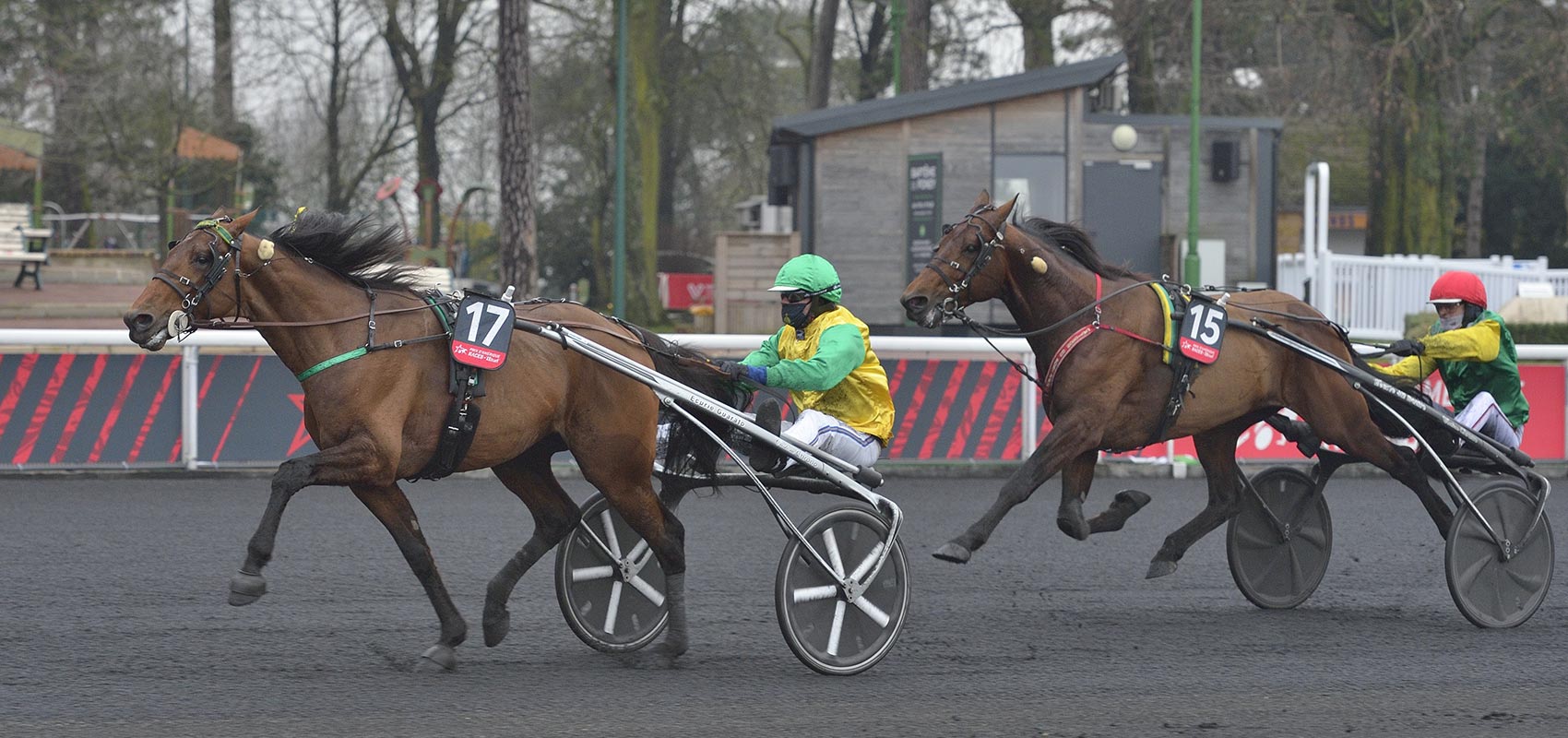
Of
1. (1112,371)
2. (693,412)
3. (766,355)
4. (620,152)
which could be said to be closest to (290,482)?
(693,412)

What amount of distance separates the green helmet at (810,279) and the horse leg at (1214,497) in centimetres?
212

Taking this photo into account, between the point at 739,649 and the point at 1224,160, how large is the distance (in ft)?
48.3

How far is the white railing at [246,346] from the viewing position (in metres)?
10.8

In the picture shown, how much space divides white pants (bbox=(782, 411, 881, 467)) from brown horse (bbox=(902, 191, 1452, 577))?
0.60 m

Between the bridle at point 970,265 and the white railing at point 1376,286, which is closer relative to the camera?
the bridle at point 970,265

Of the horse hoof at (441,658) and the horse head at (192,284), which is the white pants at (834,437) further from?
the horse head at (192,284)

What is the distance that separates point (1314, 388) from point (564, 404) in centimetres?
335

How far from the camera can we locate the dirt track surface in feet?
17.3

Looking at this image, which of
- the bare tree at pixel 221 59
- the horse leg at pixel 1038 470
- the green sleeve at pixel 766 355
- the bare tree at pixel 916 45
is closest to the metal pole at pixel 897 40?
the bare tree at pixel 916 45

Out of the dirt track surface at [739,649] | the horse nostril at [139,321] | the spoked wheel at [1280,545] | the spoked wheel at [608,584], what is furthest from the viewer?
the spoked wheel at [1280,545]

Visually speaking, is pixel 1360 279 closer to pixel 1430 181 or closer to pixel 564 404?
pixel 1430 181

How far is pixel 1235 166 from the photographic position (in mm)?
19875

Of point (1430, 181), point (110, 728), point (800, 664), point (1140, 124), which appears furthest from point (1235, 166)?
point (110, 728)

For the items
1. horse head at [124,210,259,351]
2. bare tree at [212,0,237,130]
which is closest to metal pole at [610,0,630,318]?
bare tree at [212,0,237,130]
